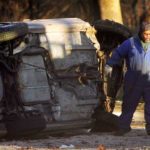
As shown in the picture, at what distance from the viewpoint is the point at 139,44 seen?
39.7ft

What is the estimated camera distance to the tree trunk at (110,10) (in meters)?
19.6

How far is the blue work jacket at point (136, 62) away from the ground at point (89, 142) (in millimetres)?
776

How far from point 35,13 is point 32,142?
594 inches

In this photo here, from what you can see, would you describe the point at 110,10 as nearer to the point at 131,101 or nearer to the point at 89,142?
the point at 131,101

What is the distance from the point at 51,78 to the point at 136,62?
118 cm

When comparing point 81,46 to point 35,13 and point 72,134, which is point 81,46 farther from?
point 35,13

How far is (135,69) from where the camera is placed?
Answer: 39.6 ft

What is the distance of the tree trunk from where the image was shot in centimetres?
1964

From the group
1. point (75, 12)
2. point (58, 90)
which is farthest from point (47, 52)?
point (75, 12)

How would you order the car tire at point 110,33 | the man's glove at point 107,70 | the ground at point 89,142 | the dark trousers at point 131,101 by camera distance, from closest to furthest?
the ground at point 89,142
the dark trousers at point 131,101
the man's glove at point 107,70
the car tire at point 110,33

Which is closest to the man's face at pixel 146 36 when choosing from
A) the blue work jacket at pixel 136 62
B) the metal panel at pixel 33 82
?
the blue work jacket at pixel 136 62

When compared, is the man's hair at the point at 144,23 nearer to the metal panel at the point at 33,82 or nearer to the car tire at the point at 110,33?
the car tire at the point at 110,33

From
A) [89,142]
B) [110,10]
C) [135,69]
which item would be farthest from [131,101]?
[110,10]

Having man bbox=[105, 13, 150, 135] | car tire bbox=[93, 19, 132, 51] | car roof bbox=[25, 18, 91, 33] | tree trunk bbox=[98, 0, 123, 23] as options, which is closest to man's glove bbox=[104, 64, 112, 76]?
man bbox=[105, 13, 150, 135]
